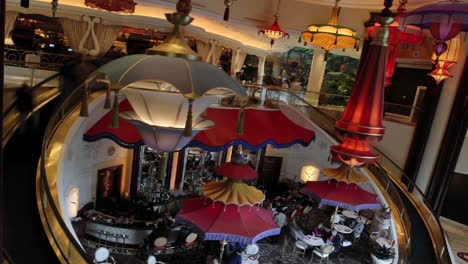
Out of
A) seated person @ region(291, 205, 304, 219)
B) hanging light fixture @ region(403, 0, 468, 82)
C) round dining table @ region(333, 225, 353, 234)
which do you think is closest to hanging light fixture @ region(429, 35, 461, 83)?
hanging light fixture @ region(403, 0, 468, 82)

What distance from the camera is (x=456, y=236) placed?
36.1 feet

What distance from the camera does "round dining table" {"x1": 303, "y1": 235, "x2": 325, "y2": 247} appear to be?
8.55m

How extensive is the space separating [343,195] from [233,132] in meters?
3.40

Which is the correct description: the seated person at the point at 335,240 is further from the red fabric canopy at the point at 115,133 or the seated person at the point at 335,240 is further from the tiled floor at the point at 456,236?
the red fabric canopy at the point at 115,133

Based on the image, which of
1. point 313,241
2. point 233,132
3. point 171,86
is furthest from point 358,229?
point 171,86

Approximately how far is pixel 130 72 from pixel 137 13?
33.7 ft

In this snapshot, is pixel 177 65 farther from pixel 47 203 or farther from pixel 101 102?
pixel 101 102

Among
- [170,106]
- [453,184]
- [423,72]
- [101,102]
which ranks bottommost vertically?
[453,184]

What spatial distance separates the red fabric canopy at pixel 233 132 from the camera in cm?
859

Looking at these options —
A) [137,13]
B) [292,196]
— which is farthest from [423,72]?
[137,13]

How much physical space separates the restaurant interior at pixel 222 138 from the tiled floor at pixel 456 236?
7 cm

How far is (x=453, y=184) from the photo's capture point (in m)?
12.1

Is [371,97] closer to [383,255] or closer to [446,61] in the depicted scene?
[446,61]

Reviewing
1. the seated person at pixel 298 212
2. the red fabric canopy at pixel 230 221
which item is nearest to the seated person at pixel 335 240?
the seated person at pixel 298 212
